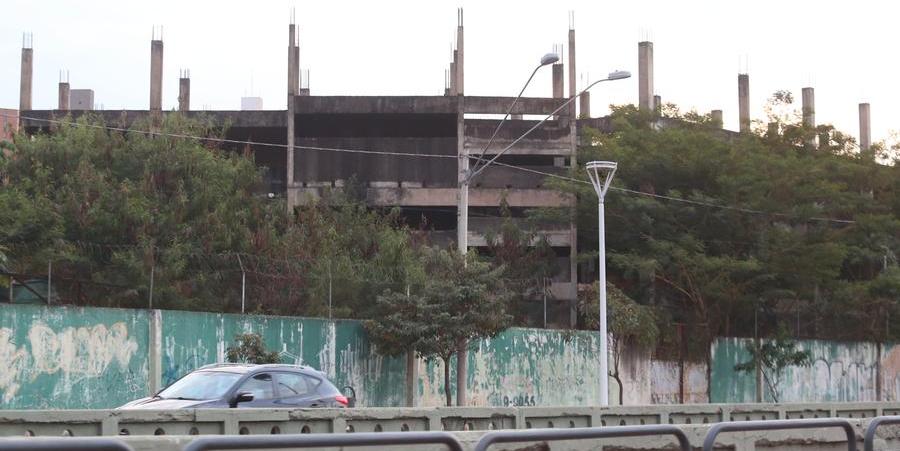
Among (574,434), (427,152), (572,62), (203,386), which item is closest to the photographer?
(574,434)

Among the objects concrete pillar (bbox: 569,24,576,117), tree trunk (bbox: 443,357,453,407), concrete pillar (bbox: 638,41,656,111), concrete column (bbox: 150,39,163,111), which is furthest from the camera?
concrete pillar (bbox: 638,41,656,111)

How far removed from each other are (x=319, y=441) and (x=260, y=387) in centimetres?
1229

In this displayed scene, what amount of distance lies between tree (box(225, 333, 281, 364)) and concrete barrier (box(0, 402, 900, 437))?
31.8ft

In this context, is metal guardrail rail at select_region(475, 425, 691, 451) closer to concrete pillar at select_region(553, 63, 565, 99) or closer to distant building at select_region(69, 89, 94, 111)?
concrete pillar at select_region(553, 63, 565, 99)

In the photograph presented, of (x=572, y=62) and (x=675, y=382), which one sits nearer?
(x=675, y=382)

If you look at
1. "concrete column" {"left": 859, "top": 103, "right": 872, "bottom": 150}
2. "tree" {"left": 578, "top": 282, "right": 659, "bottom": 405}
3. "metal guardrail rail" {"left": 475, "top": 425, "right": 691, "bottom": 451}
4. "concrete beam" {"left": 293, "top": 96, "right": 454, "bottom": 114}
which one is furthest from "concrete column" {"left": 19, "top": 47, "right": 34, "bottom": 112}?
"metal guardrail rail" {"left": 475, "top": 425, "right": 691, "bottom": 451}

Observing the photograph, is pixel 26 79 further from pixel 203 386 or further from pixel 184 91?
pixel 203 386

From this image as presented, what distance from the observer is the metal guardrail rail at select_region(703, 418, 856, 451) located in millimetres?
7465

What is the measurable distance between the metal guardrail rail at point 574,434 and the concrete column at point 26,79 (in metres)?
62.4

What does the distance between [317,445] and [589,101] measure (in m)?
75.2

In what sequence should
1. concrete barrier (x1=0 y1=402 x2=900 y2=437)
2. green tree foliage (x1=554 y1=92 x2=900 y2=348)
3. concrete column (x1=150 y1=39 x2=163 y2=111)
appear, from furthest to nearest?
Answer: concrete column (x1=150 y1=39 x2=163 y2=111), green tree foliage (x1=554 y1=92 x2=900 y2=348), concrete barrier (x1=0 y1=402 x2=900 y2=437)

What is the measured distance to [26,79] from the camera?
2589 inches

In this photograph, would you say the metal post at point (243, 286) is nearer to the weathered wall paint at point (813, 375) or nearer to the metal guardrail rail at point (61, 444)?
the weathered wall paint at point (813, 375)

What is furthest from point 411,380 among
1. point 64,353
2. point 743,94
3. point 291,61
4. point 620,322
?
point 743,94
